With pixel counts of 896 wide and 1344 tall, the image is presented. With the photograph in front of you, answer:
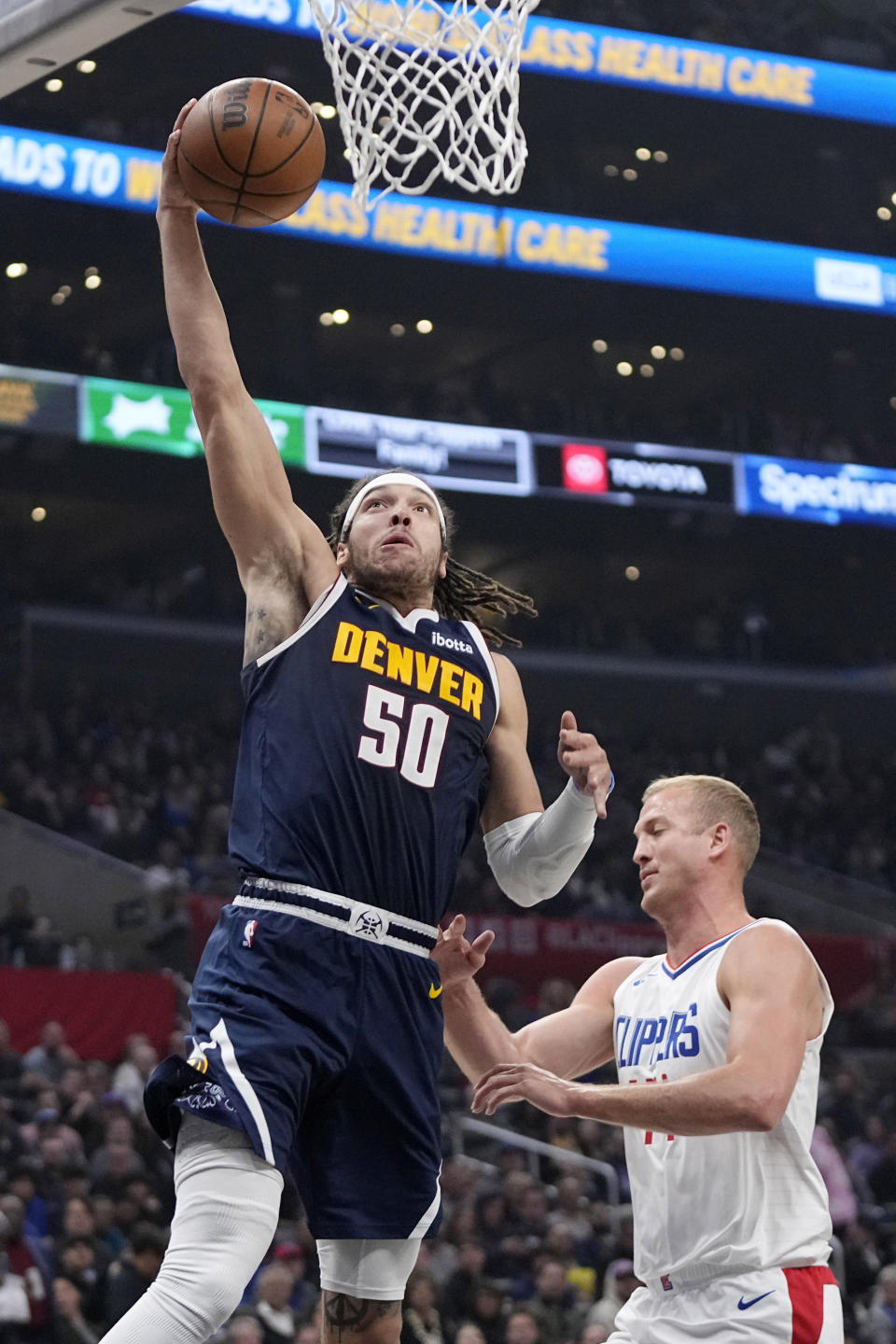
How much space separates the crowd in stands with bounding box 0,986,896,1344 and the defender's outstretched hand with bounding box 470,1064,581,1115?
5.42 meters

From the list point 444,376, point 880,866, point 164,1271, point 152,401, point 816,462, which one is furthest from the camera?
point 444,376

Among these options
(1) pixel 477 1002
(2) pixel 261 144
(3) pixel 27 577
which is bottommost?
(1) pixel 477 1002

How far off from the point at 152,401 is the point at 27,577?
5.43m

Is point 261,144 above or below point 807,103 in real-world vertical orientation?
below

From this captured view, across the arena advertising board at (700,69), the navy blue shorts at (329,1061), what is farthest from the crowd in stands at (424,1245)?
the arena advertising board at (700,69)

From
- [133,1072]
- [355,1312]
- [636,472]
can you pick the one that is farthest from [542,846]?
[636,472]

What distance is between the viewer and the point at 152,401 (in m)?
20.2

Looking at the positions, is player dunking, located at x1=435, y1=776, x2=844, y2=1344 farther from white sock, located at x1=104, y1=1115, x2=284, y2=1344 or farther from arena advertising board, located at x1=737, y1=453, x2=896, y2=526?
arena advertising board, located at x1=737, y1=453, x2=896, y2=526

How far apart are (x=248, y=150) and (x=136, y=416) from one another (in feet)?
55.4

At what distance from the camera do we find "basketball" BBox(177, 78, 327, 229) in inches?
142

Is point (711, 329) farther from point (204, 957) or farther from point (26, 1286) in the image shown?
point (204, 957)

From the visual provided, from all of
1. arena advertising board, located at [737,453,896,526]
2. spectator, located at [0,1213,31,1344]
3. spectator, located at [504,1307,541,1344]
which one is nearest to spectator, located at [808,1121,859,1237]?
spectator, located at [504,1307,541,1344]

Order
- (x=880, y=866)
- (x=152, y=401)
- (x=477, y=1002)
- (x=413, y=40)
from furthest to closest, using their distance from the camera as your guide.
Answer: (x=880, y=866) → (x=152, y=401) → (x=413, y=40) → (x=477, y=1002)

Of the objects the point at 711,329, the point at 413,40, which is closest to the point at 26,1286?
the point at 413,40
